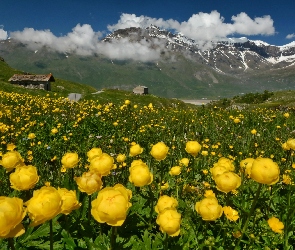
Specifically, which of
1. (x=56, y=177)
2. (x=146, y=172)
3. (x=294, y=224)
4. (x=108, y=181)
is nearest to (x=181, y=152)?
(x=108, y=181)

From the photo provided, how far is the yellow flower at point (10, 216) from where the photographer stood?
1.31 meters

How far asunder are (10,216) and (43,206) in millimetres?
177

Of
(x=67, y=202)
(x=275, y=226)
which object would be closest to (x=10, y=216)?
(x=67, y=202)

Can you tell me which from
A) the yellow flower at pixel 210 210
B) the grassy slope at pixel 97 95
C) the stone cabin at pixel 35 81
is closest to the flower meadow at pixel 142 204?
the yellow flower at pixel 210 210

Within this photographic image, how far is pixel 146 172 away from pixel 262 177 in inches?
31.0

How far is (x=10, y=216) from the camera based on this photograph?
1.33 metres

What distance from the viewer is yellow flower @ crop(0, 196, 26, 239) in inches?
51.4

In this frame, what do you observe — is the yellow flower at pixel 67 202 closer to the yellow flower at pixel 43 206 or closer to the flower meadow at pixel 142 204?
the flower meadow at pixel 142 204

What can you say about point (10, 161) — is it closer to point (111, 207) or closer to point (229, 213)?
point (111, 207)

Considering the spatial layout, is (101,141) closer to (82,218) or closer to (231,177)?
(82,218)

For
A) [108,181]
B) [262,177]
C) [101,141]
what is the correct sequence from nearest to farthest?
[262,177]
[108,181]
[101,141]

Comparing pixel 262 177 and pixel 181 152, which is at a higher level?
pixel 262 177

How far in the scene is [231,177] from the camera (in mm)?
2049

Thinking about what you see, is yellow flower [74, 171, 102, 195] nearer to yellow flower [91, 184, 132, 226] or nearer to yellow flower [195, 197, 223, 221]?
yellow flower [91, 184, 132, 226]
